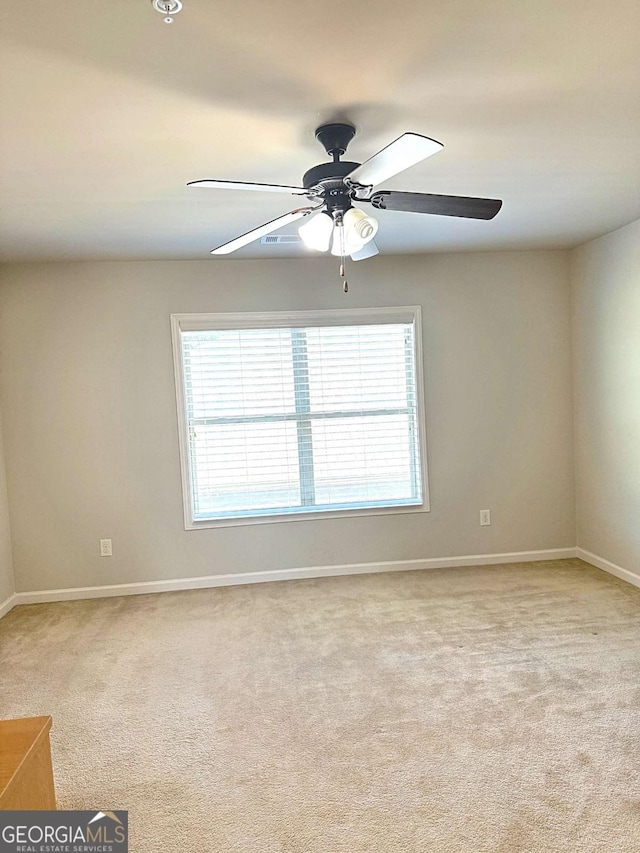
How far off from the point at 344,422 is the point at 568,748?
270 centimetres

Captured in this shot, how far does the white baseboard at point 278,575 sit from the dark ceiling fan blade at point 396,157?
3.09 metres

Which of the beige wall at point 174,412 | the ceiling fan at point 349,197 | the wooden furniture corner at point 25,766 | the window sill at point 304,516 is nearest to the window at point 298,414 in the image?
the window sill at point 304,516

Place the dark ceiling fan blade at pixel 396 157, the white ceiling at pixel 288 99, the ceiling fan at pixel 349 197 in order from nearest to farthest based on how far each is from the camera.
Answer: the white ceiling at pixel 288 99
the dark ceiling fan blade at pixel 396 157
the ceiling fan at pixel 349 197

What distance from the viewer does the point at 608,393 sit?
13.8ft

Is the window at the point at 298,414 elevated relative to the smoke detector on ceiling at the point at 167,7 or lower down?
lower down

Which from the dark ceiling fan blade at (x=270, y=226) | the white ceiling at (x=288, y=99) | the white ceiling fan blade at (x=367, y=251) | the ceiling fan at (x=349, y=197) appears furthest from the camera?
the white ceiling fan blade at (x=367, y=251)

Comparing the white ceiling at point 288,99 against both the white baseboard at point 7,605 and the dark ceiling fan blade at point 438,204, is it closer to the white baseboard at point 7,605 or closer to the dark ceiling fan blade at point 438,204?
the dark ceiling fan blade at point 438,204

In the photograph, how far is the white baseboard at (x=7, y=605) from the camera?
13.1 feet

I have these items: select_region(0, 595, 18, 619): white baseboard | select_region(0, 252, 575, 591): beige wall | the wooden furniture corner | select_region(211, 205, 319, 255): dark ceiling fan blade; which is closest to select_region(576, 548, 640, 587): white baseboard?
select_region(0, 252, 575, 591): beige wall

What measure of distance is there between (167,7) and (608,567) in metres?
4.28

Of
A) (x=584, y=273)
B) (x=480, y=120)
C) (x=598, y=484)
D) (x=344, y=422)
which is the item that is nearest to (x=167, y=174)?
(x=480, y=120)

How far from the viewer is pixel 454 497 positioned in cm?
459

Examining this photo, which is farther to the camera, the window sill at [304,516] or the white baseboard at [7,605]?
the window sill at [304,516]

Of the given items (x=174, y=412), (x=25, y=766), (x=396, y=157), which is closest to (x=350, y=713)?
(x=25, y=766)
